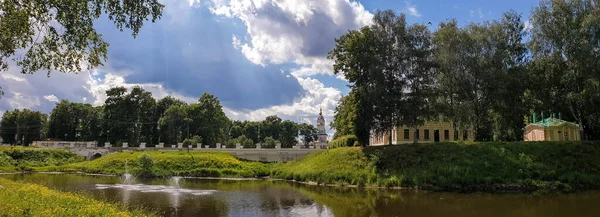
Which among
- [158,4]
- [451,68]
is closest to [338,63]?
[451,68]

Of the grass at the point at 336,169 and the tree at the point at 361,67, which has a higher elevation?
the tree at the point at 361,67

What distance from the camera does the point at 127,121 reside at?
9181 centimetres

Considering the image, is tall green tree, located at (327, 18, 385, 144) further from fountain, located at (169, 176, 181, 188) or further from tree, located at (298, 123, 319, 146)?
tree, located at (298, 123, 319, 146)

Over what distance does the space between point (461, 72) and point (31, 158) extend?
60.5 m

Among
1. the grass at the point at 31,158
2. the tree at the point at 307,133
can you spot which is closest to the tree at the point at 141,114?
the grass at the point at 31,158

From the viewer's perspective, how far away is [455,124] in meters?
45.0

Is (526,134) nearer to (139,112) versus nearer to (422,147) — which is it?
(422,147)

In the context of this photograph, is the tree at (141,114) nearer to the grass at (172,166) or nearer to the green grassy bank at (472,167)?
the grass at (172,166)

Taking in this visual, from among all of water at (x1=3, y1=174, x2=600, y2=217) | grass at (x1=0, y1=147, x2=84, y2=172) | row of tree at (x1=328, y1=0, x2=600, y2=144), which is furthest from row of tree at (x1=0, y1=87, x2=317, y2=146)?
water at (x1=3, y1=174, x2=600, y2=217)

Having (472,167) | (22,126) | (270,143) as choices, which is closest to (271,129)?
(270,143)

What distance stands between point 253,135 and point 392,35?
10877 centimetres

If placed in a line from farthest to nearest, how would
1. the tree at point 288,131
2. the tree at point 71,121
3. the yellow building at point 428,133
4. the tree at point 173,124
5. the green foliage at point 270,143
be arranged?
the tree at point 288,131 → the tree at point 71,121 → the tree at point 173,124 → the green foliage at point 270,143 → the yellow building at point 428,133

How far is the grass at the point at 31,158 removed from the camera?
182 feet

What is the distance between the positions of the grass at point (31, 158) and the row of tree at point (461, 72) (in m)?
45.0
